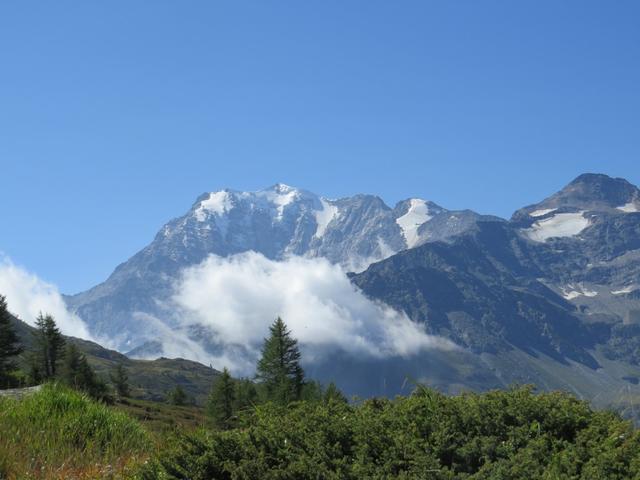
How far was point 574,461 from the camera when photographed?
6.84 meters

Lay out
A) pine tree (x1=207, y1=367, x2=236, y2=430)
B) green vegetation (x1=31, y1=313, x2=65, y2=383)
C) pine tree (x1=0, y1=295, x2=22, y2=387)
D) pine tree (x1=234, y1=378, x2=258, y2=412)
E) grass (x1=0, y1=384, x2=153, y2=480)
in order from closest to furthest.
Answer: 1. grass (x1=0, y1=384, x2=153, y2=480)
2. pine tree (x1=0, y1=295, x2=22, y2=387)
3. pine tree (x1=234, y1=378, x2=258, y2=412)
4. pine tree (x1=207, y1=367, x2=236, y2=430)
5. green vegetation (x1=31, y1=313, x2=65, y2=383)

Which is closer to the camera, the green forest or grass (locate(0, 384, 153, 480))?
the green forest

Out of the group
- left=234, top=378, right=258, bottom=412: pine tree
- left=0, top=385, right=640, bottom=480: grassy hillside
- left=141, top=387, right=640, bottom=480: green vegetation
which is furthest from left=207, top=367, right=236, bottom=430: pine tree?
left=141, top=387, right=640, bottom=480: green vegetation

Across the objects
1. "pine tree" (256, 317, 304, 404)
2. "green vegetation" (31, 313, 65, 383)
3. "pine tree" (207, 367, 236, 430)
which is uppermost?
"green vegetation" (31, 313, 65, 383)

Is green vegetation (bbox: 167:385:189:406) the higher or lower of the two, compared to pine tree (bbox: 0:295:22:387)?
lower

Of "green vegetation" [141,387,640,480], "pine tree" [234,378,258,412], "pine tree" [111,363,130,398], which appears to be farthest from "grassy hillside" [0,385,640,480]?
"pine tree" [111,363,130,398]

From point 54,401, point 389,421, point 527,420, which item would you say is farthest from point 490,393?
point 54,401

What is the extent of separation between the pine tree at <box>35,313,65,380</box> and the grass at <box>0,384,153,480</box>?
89.1 meters

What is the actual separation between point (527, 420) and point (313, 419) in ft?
7.96

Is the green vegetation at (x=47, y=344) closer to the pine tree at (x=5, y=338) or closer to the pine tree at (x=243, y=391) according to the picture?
the pine tree at (x=5, y=338)

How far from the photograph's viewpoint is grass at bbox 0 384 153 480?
25.8ft

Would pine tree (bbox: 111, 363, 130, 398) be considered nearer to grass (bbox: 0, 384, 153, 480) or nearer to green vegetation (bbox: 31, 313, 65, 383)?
green vegetation (bbox: 31, 313, 65, 383)

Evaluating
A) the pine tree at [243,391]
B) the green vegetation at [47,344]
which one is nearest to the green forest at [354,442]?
the pine tree at [243,391]

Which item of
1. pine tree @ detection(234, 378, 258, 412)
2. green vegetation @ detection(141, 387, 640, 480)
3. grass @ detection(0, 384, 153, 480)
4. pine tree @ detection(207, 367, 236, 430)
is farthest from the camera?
pine tree @ detection(207, 367, 236, 430)
